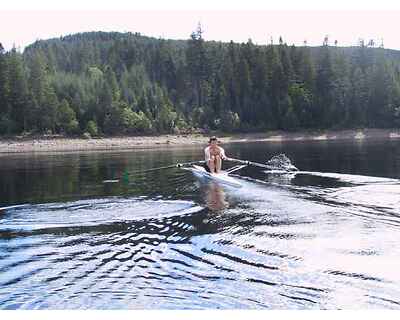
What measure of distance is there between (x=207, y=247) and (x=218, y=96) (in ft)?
403

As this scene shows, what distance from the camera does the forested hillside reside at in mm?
115812

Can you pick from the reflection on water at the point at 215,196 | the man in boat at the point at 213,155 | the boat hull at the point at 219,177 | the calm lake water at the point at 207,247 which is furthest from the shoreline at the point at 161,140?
the calm lake water at the point at 207,247

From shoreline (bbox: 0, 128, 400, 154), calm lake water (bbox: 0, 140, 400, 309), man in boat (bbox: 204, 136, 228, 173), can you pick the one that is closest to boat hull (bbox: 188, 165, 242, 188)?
man in boat (bbox: 204, 136, 228, 173)

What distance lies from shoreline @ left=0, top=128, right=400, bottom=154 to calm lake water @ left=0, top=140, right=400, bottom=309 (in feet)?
242

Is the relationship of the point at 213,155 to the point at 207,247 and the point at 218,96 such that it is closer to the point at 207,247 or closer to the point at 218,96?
the point at 207,247

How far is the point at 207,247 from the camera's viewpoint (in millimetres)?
17078

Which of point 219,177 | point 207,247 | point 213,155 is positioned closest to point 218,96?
point 213,155

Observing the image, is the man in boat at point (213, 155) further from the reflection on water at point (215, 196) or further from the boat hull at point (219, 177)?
the reflection on water at point (215, 196)

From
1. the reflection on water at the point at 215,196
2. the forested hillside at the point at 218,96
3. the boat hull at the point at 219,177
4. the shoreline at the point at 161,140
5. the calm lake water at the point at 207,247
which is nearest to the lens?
the calm lake water at the point at 207,247

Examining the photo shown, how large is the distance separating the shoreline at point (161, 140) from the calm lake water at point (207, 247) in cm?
7371

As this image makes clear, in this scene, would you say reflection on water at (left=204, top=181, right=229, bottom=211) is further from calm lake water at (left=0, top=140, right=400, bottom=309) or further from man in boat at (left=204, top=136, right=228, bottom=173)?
man in boat at (left=204, top=136, right=228, bottom=173)

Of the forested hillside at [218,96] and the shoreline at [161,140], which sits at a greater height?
the forested hillside at [218,96]

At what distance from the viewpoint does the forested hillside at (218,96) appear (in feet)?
380
